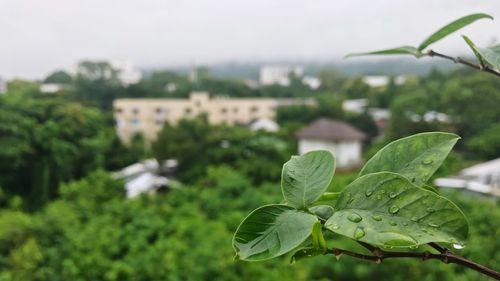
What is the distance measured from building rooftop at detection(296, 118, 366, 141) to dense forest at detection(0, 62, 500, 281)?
46 cm

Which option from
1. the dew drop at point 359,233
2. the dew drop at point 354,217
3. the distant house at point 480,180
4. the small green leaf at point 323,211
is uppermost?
the dew drop at point 354,217

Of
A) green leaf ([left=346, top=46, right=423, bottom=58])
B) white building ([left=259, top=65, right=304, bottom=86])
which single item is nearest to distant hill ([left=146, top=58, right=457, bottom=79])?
white building ([left=259, top=65, right=304, bottom=86])

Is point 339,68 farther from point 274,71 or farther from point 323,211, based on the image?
point 323,211

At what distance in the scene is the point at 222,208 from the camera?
3.62 meters

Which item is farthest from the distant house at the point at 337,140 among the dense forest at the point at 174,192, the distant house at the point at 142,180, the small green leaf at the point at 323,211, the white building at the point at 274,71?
the white building at the point at 274,71

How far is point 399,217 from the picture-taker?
0.14 metres

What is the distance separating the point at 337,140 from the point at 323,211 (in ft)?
25.5

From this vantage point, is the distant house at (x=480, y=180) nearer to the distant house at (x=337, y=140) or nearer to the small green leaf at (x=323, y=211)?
the distant house at (x=337, y=140)

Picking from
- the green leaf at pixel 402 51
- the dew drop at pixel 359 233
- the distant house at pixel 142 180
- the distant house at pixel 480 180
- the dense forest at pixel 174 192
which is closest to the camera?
the dew drop at pixel 359 233

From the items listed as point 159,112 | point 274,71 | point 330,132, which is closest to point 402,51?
point 330,132

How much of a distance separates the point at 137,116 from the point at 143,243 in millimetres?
7992

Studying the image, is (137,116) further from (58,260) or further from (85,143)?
(58,260)

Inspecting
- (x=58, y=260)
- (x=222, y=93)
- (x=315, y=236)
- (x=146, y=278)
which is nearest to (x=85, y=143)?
(x=58, y=260)

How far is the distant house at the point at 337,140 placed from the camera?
7.79 metres
